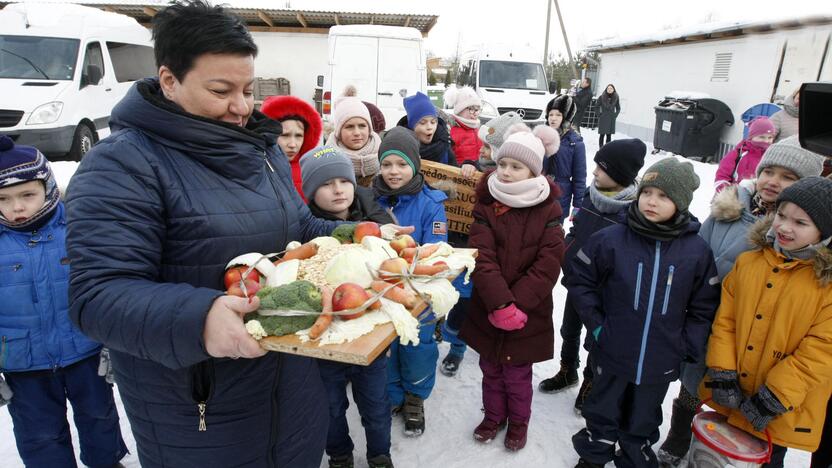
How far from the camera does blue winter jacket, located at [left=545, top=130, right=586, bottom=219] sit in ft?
15.7

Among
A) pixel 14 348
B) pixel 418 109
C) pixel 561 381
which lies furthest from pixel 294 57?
pixel 14 348

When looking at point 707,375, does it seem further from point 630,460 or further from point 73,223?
point 73,223

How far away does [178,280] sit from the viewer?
120 centimetres

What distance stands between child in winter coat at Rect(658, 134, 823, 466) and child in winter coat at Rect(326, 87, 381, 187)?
2109mm

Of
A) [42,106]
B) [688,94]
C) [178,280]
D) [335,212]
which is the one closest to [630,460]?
[335,212]

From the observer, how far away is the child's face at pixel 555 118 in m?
5.26

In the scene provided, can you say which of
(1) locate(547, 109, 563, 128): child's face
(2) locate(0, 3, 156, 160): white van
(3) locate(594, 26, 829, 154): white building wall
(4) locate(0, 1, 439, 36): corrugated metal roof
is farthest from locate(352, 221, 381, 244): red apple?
(4) locate(0, 1, 439, 36): corrugated metal roof

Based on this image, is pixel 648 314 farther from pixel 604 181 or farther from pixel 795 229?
pixel 604 181

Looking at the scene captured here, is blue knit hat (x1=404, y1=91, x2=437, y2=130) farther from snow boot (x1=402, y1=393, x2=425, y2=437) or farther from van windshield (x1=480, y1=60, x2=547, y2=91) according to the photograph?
van windshield (x1=480, y1=60, x2=547, y2=91)

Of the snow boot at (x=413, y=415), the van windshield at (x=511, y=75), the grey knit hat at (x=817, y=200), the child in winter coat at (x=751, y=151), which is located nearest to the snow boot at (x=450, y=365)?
the snow boot at (x=413, y=415)

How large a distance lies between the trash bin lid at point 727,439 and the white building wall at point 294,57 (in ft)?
48.6

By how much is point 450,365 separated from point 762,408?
1.94 meters

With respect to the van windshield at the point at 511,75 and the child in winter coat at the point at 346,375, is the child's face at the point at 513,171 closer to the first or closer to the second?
the child in winter coat at the point at 346,375

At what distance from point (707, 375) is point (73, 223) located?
2.57 m
